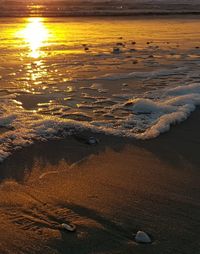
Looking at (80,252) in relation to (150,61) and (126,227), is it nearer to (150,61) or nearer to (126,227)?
(126,227)

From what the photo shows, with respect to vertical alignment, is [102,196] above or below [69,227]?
above

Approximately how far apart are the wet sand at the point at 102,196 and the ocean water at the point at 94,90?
39 centimetres

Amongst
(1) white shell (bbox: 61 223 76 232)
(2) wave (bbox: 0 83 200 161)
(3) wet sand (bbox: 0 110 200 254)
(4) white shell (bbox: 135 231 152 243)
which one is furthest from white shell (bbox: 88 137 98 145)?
(4) white shell (bbox: 135 231 152 243)

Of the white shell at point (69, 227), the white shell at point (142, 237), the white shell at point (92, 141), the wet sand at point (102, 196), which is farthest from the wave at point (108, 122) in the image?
the white shell at point (142, 237)

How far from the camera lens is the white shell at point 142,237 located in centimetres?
295

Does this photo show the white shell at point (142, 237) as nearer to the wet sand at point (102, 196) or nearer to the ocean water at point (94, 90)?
the wet sand at point (102, 196)

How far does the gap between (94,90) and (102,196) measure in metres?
3.74

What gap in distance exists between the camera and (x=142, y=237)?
2.97 meters

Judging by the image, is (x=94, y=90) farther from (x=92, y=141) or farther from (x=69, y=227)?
(x=69, y=227)

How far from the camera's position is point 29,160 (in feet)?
14.1

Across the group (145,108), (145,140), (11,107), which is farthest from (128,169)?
(11,107)

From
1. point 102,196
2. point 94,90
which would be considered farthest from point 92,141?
point 94,90

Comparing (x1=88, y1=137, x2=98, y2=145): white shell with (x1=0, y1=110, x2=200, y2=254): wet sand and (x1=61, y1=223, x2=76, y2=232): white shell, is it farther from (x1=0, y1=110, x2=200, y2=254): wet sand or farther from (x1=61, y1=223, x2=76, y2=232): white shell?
(x1=61, y1=223, x2=76, y2=232): white shell

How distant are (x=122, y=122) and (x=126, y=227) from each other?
2.47m
